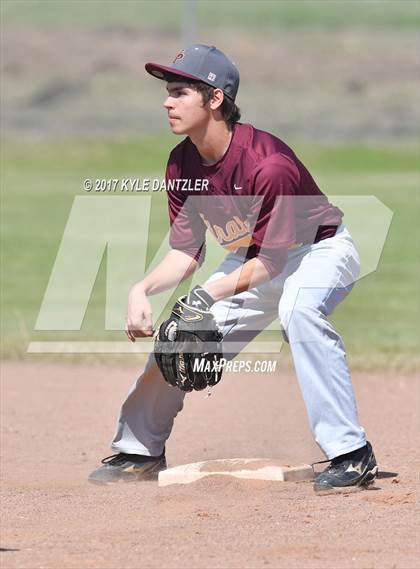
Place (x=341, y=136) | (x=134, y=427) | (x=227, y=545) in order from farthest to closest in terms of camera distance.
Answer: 1. (x=341, y=136)
2. (x=134, y=427)
3. (x=227, y=545)

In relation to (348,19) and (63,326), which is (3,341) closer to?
(63,326)

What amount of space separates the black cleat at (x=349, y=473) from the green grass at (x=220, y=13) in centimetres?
4126

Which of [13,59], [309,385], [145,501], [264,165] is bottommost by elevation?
[145,501]

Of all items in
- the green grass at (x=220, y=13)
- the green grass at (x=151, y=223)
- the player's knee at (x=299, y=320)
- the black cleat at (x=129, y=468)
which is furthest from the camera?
the green grass at (x=220, y=13)

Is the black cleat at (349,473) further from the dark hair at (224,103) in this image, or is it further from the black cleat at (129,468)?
the dark hair at (224,103)

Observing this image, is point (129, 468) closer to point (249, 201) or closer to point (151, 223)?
point (249, 201)

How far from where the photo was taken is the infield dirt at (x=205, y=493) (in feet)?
14.3

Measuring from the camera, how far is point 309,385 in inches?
214

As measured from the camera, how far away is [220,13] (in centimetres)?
5122

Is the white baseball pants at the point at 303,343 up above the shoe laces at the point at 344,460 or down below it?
above

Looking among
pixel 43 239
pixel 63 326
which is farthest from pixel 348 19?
pixel 63 326

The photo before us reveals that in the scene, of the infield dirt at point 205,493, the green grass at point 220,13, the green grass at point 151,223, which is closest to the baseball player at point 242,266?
the infield dirt at point 205,493

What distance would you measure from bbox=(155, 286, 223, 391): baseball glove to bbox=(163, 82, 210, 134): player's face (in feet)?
2.43

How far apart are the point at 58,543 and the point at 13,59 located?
38333mm
